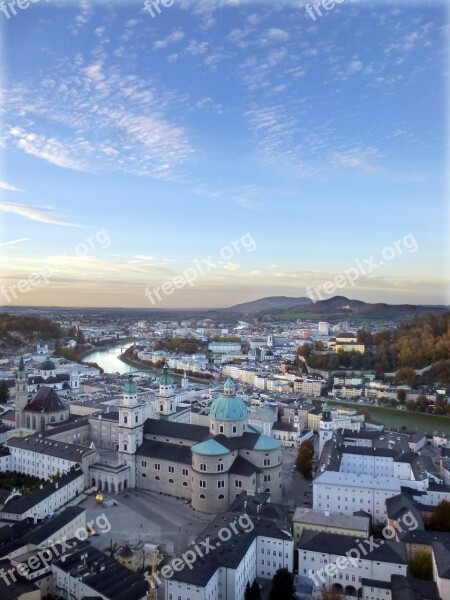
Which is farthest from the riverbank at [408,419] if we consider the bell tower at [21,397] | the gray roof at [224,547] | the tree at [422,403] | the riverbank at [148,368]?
the bell tower at [21,397]

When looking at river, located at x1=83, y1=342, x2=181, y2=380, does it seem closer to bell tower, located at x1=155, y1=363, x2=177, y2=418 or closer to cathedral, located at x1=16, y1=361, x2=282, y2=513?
bell tower, located at x1=155, y1=363, x2=177, y2=418

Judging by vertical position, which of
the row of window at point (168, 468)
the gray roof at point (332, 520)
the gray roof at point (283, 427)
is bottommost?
the gray roof at point (283, 427)

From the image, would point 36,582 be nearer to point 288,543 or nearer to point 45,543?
point 45,543

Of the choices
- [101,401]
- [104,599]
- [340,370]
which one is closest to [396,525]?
[104,599]

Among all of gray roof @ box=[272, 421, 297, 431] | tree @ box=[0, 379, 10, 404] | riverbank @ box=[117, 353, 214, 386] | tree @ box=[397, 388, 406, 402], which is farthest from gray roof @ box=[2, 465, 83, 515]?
riverbank @ box=[117, 353, 214, 386]

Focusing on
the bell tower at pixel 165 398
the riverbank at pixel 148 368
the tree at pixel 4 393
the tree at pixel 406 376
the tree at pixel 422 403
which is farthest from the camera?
the riverbank at pixel 148 368

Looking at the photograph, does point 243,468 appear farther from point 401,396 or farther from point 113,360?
point 113,360

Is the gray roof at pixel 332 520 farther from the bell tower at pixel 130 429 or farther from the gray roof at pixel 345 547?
the bell tower at pixel 130 429
